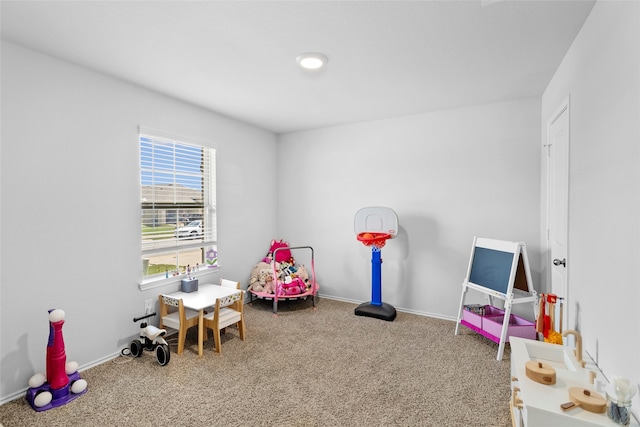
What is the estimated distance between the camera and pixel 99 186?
8.98ft

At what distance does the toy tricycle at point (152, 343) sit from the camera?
269 cm

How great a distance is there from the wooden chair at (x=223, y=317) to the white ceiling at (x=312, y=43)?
209 cm

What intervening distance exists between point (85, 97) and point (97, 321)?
1886 millimetres

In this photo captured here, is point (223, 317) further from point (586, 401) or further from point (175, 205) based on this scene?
point (586, 401)

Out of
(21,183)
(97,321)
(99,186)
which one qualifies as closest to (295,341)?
(97,321)

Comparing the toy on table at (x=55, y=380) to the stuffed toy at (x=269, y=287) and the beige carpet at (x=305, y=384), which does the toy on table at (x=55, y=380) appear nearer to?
→ the beige carpet at (x=305, y=384)

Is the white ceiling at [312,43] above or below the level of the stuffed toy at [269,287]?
above

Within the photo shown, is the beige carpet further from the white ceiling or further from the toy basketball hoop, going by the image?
the white ceiling

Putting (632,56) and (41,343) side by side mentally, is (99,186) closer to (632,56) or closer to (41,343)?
(41,343)

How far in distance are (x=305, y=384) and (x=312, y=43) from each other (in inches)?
98.1

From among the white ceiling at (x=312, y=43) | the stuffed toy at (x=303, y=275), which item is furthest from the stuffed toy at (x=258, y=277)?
the white ceiling at (x=312, y=43)

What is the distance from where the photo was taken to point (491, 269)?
3.16 meters

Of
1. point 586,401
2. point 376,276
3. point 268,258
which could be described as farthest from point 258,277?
point 586,401

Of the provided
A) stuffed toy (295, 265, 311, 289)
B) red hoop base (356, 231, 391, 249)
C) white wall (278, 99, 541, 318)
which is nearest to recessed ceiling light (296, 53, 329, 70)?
white wall (278, 99, 541, 318)
